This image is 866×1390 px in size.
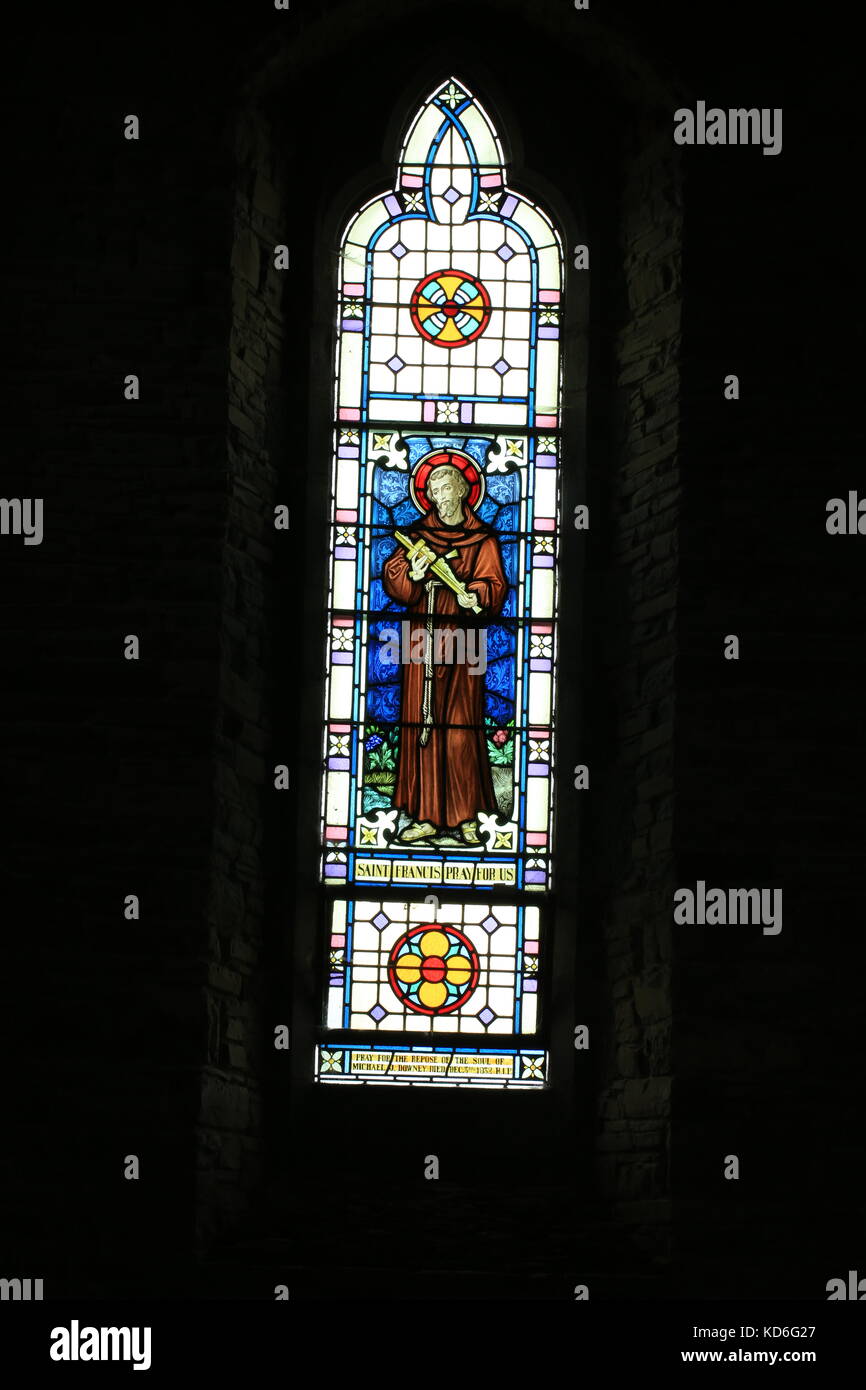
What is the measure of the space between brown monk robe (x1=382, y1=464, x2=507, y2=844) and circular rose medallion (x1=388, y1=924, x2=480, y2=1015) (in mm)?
379

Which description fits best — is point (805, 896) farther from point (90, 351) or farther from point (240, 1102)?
point (90, 351)

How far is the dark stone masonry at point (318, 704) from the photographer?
7.86 m

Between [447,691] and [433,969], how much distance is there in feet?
3.53

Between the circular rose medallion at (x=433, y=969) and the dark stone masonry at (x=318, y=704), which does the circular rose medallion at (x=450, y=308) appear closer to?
the dark stone masonry at (x=318, y=704)

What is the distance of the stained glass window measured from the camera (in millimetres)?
8586

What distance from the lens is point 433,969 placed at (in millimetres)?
8586

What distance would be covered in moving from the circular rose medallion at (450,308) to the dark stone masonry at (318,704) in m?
0.36

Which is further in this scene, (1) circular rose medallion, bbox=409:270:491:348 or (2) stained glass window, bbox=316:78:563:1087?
(1) circular rose medallion, bbox=409:270:491:348
